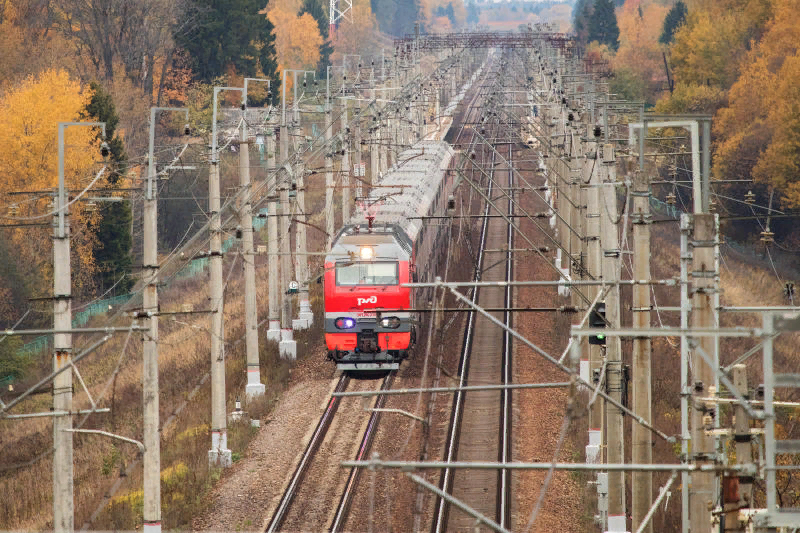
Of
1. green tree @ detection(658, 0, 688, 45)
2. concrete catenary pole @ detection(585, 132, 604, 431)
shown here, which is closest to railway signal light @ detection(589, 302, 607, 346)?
concrete catenary pole @ detection(585, 132, 604, 431)

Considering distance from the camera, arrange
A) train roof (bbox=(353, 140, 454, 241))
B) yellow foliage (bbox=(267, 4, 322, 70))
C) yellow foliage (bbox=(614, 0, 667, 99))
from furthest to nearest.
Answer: yellow foliage (bbox=(267, 4, 322, 70)) → yellow foliage (bbox=(614, 0, 667, 99)) → train roof (bbox=(353, 140, 454, 241))

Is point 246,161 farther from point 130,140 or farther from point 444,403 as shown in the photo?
point 130,140

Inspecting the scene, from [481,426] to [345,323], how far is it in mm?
3782

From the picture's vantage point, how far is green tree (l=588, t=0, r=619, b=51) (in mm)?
117375

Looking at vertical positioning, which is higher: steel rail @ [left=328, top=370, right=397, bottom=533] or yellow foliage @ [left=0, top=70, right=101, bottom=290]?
yellow foliage @ [left=0, top=70, right=101, bottom=290]

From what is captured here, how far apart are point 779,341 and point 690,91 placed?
103 feet

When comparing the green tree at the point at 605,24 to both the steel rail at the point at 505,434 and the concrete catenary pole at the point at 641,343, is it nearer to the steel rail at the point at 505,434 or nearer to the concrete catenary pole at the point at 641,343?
the steel rail at the point at 505,434

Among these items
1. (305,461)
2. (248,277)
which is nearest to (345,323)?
(305,461)

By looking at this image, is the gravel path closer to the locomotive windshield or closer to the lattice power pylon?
the locomotive windshield

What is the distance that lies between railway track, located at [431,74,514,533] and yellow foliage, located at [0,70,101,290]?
52.5 ft

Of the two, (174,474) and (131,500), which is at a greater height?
(174,474)

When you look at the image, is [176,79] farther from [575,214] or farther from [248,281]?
[248,281]

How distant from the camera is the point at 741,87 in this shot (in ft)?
189

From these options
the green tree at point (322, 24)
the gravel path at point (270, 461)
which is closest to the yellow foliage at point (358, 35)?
the green tree at point (322, 24)
